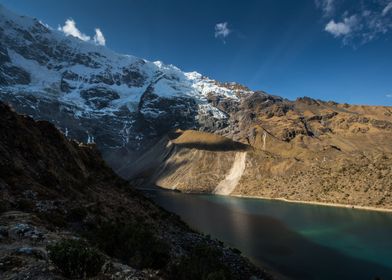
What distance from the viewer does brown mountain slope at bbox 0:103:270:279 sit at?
47.2ft

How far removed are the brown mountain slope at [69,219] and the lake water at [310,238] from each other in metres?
17.6

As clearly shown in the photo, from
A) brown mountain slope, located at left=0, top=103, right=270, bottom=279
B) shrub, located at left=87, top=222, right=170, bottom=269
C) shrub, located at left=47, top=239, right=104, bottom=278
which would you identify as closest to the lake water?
brown mountain slope, located at left=0, top=103, right=270, bottom=279

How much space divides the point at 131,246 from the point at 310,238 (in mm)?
57624

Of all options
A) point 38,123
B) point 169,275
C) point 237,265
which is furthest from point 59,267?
point 38,123

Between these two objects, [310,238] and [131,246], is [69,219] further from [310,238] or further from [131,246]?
[310,238]

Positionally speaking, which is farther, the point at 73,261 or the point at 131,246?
the point at 131,246

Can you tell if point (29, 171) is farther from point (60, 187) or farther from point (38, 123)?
point (38, 123)

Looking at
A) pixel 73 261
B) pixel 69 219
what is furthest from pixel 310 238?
pixel 73 261

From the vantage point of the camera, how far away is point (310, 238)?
238ft

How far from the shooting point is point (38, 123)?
42.2 metres

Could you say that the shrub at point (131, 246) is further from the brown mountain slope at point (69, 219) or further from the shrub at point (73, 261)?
the shrub at point (73, 261)

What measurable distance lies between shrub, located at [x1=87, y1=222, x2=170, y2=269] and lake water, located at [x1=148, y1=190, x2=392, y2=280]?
1130 inches

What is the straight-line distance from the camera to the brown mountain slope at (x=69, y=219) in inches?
566

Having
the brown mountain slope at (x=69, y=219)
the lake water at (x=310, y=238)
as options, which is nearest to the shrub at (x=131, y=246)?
the brown mountain slope at (x=69, y=219)
